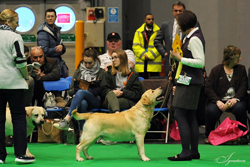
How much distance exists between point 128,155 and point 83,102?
4.46 ft

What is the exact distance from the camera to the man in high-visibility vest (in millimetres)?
8070

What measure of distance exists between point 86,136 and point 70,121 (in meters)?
1.62

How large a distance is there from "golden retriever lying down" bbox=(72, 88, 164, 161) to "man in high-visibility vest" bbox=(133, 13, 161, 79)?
3031 millimetres

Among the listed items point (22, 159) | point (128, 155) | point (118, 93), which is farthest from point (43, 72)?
point (22, 159)

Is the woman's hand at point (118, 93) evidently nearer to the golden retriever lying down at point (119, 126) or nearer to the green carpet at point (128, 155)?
the green carpet at point (128, 155)

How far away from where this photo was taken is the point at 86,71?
665cm

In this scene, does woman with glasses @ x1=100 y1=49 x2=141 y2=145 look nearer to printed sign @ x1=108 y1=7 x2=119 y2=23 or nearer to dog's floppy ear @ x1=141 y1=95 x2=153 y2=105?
dog's floppy ear @ x1=141 y1=95 x2=153 y2=105

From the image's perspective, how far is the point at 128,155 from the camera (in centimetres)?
533

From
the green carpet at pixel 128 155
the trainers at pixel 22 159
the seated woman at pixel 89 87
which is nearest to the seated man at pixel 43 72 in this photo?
the seated woman at pixel 89 87

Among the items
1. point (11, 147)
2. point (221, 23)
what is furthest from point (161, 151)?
point (221, 23)

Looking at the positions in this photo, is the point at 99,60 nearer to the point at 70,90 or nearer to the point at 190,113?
the point at 70,90

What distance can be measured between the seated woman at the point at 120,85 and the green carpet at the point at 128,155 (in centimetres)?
65

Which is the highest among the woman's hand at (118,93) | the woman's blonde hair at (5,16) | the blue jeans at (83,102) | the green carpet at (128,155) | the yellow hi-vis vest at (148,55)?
the woman's blonde hair at (5,16)

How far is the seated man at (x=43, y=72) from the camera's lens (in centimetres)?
666
